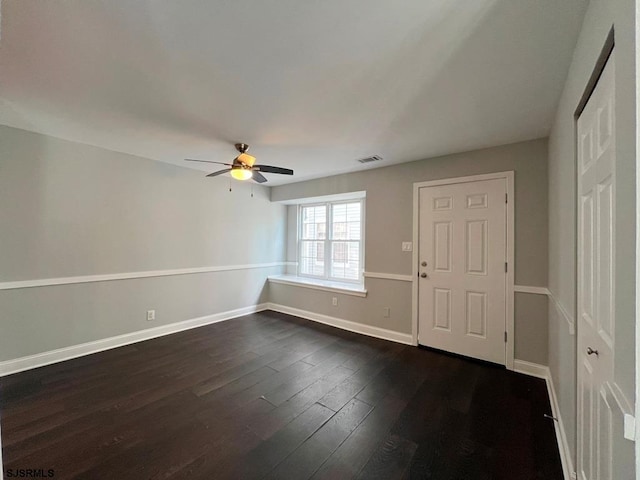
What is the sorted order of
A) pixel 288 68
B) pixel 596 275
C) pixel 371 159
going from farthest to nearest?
pixel 371 159, pixel 288 68, pixel 596 275

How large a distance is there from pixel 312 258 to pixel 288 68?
148 inches

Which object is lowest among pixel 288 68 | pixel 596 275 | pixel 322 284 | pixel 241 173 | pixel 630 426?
pixel 322 284

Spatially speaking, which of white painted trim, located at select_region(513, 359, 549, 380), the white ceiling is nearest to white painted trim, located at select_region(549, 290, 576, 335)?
white painted trim, located at select_region(513, 359, 549, 380)

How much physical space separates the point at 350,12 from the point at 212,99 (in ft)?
4.07

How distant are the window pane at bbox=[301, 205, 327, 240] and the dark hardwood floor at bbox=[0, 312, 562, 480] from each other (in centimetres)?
240

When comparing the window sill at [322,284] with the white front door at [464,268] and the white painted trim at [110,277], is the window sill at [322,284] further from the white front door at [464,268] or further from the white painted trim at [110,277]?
the white front door at [464,268]

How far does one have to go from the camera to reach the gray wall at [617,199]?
2.43 ft

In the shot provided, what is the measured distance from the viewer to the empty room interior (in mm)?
1240

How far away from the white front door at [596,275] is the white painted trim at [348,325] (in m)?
2.14

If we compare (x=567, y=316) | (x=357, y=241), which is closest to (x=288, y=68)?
(x=567, y=316)

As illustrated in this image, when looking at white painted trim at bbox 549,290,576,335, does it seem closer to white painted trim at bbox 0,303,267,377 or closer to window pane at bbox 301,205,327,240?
window pane at bbox 301,205,327,240

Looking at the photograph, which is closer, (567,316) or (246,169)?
(567,316)

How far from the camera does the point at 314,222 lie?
16.7 ft

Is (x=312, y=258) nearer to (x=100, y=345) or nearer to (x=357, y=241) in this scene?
(x=357, y=241)
